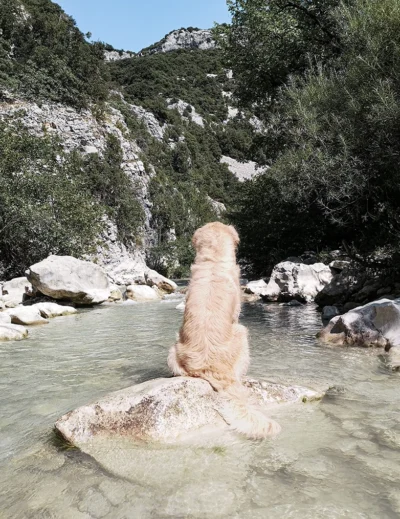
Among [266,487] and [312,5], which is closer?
[266,487]

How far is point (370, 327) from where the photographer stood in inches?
245

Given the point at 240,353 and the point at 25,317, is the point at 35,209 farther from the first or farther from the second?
the point at 240,353

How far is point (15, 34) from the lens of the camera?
36.8 metres

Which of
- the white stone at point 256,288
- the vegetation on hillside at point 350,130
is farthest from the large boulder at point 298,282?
the vegetation on hillside at point 350,130

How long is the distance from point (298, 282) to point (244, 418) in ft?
33.3

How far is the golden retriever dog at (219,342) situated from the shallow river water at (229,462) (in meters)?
0.22

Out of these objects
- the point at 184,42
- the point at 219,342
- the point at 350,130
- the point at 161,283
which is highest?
the point at 184,42

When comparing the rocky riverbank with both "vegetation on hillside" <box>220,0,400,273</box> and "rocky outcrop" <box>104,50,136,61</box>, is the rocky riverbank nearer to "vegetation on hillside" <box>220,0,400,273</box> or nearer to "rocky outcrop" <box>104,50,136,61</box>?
"vegetation on hillside" <box>220,0,400,273</box>

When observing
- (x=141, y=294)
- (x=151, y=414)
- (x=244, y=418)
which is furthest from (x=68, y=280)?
(x=244, y=418)

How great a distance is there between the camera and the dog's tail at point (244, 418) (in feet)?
9.85

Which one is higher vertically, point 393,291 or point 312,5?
point 312,5

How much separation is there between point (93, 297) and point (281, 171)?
794 cm

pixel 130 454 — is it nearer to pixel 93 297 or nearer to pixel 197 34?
pixel 93 297

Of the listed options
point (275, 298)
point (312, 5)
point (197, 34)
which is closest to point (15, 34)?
point (312, 5)
